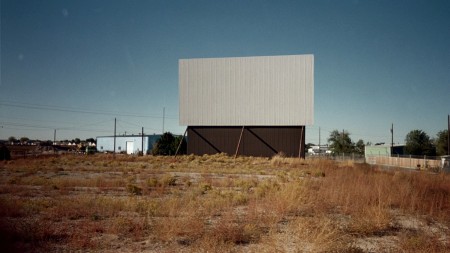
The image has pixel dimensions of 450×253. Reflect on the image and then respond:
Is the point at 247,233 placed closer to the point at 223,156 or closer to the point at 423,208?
the point at 423,208

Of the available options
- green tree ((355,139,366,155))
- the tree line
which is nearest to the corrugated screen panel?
the tree line

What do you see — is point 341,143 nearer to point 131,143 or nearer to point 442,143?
point 442,143

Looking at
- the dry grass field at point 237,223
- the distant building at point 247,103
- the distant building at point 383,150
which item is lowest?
the dry grass field at point 237,223

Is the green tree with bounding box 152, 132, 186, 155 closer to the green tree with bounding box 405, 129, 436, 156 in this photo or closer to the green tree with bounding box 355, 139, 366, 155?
the green tree with bounding box 405, 129, 436, 156

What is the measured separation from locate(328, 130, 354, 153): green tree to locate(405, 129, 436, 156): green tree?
14.0 m

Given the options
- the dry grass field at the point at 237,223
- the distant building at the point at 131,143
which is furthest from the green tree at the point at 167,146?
the dry grass field at the point at 237,223

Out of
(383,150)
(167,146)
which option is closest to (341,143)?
(383,150)

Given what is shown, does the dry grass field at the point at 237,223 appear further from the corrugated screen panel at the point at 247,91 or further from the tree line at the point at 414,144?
the tree line at the point at 414,144

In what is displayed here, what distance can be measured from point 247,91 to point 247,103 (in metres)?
1.28

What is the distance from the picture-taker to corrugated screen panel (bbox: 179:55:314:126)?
3312cm

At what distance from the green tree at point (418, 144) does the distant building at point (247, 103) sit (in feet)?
151

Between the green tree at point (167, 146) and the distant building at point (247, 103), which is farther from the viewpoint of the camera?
the green tree at point (167, 146)

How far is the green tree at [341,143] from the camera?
273 ft

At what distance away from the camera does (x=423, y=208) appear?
940 centimetres
